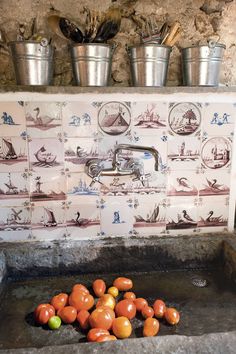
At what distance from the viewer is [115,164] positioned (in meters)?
1.42

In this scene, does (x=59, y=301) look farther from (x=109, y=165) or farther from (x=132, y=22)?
(x=132, y=22)

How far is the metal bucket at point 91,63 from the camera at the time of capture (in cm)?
128

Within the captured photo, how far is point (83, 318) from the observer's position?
1.15 m

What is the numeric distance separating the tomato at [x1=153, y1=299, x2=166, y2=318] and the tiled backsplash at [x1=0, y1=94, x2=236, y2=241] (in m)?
0.41

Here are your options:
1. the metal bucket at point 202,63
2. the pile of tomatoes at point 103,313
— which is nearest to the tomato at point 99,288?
the pile of tomatoes at point 103,313

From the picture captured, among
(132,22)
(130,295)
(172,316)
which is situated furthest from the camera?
(132,22)

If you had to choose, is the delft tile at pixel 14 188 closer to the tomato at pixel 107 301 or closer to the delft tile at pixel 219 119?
the tomato at pixel 107 301

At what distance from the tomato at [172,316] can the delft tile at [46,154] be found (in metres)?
0.72

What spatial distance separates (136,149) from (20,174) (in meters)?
0.51

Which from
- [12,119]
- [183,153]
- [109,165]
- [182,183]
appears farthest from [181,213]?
[12,119]

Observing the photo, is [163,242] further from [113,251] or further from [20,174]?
[20,174]

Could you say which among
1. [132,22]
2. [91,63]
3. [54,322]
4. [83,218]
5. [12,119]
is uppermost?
[132,22]

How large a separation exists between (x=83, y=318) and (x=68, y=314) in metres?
0.05

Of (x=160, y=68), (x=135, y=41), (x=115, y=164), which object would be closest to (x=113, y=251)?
(x=115, y=164)
